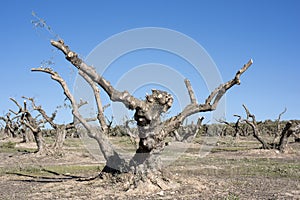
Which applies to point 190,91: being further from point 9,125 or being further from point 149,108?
point 9,125

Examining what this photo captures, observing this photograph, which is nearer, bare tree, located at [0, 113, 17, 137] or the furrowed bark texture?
the furrowed bark texture

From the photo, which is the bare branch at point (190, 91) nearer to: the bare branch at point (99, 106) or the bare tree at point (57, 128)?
the bare branch at point (99, 106)

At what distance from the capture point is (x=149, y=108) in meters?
12.7

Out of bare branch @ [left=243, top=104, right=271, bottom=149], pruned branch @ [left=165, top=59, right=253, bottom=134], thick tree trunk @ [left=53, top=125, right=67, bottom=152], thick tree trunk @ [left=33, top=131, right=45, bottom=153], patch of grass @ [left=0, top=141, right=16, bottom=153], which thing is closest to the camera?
pruned branch @ [left=165, top=59, right=253, bottom=134]

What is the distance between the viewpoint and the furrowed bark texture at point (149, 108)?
12.4 metres

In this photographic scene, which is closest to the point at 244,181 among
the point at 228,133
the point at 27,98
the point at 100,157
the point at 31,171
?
the point at 31,171

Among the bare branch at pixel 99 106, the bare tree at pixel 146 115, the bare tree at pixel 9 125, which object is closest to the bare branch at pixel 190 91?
the bare tree at pixel 146 115

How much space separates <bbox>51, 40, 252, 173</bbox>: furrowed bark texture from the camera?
12367 millimetres

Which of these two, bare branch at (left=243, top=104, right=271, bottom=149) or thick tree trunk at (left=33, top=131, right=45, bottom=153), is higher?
bare branch at (left=243, top=104, right=271, bottom=149)

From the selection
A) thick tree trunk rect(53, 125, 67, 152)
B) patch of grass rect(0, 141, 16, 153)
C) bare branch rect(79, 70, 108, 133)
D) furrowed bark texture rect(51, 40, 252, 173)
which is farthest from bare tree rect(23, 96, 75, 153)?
furrowed bark texture rect(51, 40, 252, 173)

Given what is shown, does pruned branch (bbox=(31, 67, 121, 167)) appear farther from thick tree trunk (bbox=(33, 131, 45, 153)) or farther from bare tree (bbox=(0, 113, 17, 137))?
bare tree (bbox=(0, 113, 17, 137))

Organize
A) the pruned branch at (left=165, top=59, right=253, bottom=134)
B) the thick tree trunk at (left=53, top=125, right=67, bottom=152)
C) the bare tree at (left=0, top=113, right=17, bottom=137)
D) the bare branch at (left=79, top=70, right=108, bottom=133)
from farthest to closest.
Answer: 1. the bare tree at (left=0, top=113, right=17, bottom=137)
2. the thick tree trunk at (left=53, top=125, right=67, bottom=152)
3. the bare branch at (left=79, top=70, right=108, bottom=133)
4. the pruned branch at (left=165, top=59, right=253, bottom=134)

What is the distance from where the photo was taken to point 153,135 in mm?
12852

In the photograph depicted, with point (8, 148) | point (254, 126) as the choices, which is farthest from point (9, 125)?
point (254, 126)
